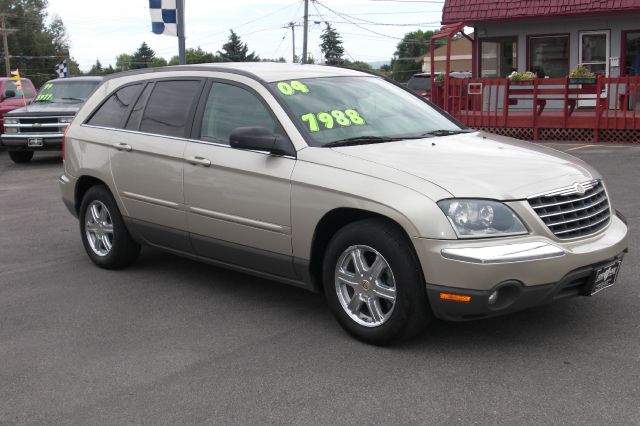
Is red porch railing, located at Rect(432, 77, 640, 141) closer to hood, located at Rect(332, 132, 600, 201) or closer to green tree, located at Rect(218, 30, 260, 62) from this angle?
hood, located at Rect(332, 132, 600, 201)

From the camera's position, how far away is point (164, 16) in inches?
570

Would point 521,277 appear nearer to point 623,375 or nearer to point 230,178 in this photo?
point 623,375

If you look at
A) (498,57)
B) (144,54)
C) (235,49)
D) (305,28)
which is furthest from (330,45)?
(498,57)

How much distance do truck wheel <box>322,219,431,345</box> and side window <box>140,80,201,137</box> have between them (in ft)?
6.00

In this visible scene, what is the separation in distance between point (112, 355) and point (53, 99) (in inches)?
544

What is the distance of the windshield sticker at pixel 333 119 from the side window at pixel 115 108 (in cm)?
203

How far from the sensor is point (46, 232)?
8719 mm

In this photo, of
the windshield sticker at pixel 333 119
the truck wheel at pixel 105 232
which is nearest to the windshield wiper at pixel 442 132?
the windshield sticker at pixel 333 119

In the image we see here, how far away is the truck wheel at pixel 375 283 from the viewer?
439cm

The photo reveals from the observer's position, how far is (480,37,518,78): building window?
20.8m

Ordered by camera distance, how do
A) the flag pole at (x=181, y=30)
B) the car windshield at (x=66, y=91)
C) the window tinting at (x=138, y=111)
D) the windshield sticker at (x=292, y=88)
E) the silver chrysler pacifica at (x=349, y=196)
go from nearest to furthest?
the silver chrysler pacifica at (x=349, y=196) < the windshield sticker at (x=292, y=88) < the window tinting at (x=138, y=111) < the flag pole at (x=181, y=30) < the car windshield at (x=66, y=91)

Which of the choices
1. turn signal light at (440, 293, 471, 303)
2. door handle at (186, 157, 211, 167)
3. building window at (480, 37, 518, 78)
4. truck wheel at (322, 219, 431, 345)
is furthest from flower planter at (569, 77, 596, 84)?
turn signal light at (440, 293, 471, 303)

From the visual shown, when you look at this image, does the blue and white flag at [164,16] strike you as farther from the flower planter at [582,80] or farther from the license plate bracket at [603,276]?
the license plate bracket at [603,276]

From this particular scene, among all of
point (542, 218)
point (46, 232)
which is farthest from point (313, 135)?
point (46, 232)
